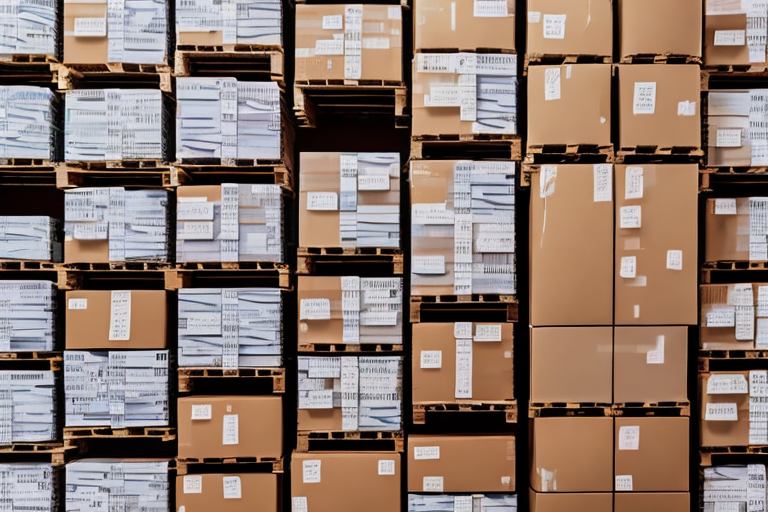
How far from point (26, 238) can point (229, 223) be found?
65.1 inches

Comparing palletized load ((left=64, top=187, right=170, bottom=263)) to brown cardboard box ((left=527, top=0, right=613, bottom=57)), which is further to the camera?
palletized load ((left=64, top=187, right=170, bottom=263))

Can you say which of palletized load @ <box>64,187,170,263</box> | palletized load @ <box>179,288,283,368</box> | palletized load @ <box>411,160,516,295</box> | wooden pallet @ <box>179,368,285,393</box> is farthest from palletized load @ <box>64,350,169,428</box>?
palletized load @ <box>411,160,516,295</box>

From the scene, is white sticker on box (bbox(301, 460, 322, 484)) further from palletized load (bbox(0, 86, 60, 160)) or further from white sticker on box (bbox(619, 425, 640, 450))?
palletized load (bbox(0, 86, 60, 160))

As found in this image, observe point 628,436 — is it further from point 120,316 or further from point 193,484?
point 120,316

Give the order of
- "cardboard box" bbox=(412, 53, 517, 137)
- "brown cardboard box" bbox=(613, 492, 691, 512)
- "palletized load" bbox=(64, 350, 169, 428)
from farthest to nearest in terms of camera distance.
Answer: "palletized load" bbox=(64, 350, 169, 428) < "cardboard box" bbox=(412, 53, 517, 137) < "brown cardboard box" bbox=(613, 492, 691, 512)

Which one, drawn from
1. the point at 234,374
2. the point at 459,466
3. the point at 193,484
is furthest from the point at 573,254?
the point at 193,484

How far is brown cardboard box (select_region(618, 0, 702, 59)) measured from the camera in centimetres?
429

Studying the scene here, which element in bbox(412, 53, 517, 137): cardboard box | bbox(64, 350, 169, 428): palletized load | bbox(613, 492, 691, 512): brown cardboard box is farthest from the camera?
bbox(64, 350, 169, 428): palletized load

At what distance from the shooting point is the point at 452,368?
14.4 ft

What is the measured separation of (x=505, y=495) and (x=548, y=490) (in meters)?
0.33

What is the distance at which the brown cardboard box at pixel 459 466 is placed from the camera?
4352mm

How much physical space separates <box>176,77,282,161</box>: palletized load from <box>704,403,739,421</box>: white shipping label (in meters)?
3.96

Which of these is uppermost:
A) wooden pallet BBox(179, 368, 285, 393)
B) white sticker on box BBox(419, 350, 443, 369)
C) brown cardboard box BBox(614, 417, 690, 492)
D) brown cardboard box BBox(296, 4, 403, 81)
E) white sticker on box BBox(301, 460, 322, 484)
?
brown cardboard box BBox(296, 4, 403, 81)

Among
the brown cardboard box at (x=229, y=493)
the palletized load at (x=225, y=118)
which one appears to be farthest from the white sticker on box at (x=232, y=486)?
the palletized load at (x=225, y=118)
